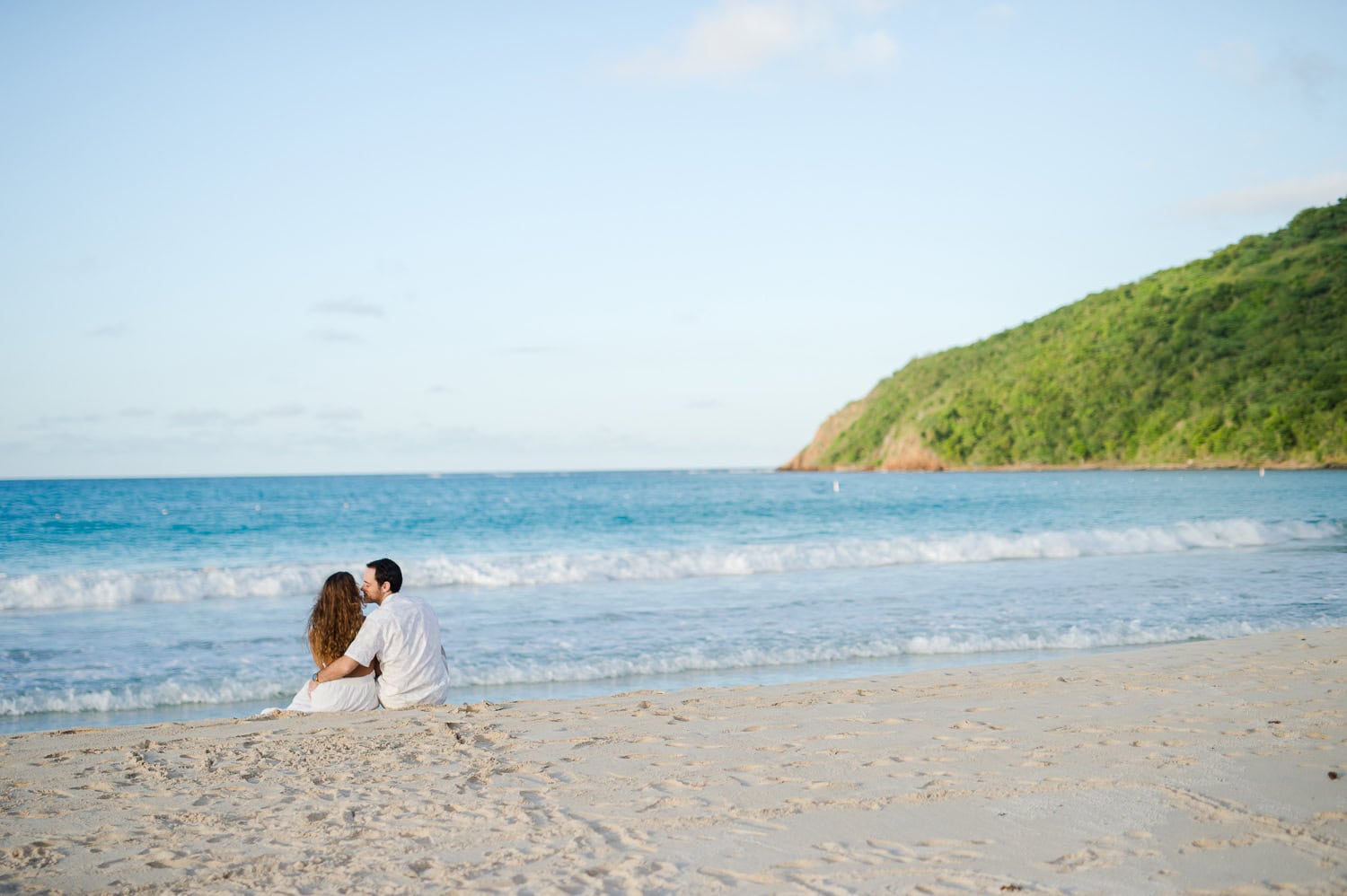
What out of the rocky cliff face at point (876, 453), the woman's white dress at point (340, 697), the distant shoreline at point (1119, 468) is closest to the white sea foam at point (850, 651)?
the woman's white dress at point (340, 697)

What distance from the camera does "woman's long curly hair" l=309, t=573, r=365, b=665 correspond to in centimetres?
734

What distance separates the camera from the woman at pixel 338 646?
7.36 metres

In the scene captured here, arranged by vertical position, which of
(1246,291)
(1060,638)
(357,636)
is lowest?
(1060,638)

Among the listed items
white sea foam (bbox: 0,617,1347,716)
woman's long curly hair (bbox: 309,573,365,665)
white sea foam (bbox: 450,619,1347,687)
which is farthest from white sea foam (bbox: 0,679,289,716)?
woman's long curly hair (bbox: 309,573,365,665)

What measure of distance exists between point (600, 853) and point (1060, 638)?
363 inches

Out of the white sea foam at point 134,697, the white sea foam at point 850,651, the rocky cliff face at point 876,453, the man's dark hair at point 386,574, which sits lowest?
the white sea foam at point 850,651

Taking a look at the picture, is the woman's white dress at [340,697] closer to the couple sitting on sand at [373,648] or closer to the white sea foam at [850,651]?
the couple sitting on sand at [373,648]

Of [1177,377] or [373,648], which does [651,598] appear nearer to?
[373,648]

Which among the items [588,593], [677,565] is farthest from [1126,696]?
[677,565]

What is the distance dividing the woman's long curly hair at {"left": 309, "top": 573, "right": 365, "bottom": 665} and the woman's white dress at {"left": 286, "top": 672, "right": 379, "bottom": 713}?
12.7 inches

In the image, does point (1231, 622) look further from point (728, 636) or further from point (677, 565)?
point (677, 565)

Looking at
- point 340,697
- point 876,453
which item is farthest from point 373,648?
point 876,453

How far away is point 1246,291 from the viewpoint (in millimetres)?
81062

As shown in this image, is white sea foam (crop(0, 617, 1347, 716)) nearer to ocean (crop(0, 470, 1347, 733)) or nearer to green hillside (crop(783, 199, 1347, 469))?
ocean (crop(0, 470, 1347, 733))
